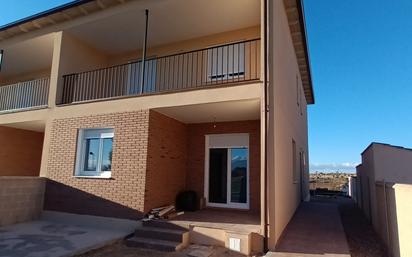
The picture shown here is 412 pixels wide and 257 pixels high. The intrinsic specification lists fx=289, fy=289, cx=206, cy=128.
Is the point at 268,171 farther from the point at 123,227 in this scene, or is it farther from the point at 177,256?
the point at 123,227

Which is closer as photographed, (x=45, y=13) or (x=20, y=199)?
(x=20, y=199)

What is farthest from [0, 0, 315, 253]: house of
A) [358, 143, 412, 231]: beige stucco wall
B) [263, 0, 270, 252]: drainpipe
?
[358, 143, 412, 231]: beige stucco wall

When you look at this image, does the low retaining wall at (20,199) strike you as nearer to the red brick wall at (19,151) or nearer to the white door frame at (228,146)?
the red brick wall at (19,151)

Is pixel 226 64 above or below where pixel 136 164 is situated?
above

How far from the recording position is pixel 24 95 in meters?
12.5

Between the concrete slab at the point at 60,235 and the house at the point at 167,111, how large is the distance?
325mm

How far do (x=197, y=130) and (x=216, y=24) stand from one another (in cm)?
384

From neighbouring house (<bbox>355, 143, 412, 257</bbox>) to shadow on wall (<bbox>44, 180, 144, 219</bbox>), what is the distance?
603cm

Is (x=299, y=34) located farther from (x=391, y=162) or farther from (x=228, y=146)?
(x=391, y=162)

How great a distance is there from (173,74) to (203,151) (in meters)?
3.03

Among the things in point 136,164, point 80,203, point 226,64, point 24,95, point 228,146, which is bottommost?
point 80,203

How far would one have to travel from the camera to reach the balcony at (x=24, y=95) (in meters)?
12.0

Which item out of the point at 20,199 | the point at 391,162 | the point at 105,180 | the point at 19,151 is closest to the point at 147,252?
the point at 105,180

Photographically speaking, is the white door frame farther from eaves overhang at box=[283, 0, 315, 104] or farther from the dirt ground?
eaves overhang at box=[283, 0, 315, 104]
